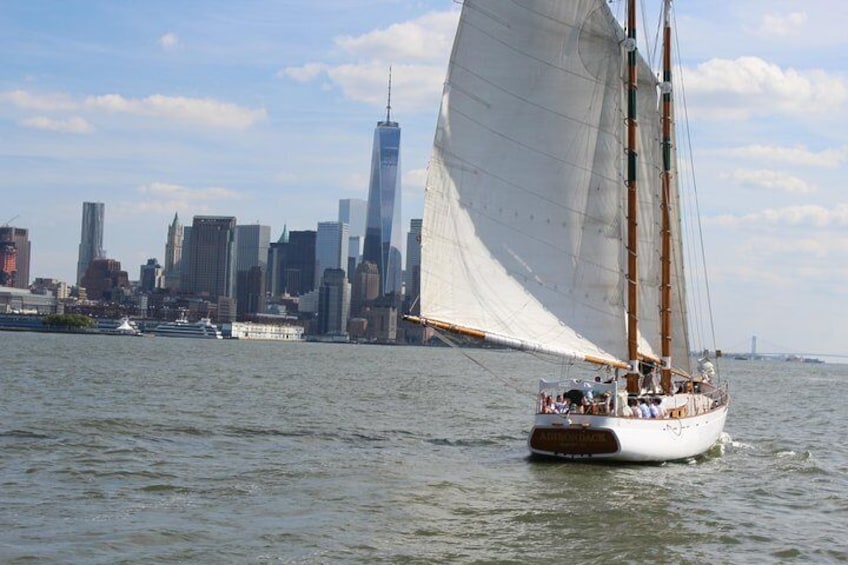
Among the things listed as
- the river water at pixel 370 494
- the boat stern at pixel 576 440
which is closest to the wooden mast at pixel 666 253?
the river water at pixel 370 494

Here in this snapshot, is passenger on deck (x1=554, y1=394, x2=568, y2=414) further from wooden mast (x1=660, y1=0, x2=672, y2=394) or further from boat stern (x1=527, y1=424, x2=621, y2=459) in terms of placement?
wooden mast (x1=660, y1=0, x2=672, y2=394)

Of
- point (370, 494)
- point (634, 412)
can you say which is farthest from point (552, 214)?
point (370, 494)

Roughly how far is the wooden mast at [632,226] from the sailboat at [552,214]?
0.15ft

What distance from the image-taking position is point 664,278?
147 feet

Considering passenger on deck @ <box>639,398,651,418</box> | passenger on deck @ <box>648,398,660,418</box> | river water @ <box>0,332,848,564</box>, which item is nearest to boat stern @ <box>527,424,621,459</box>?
river water @ <box>0,332,848,564</box>

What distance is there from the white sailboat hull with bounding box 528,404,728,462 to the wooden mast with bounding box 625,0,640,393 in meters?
2.65

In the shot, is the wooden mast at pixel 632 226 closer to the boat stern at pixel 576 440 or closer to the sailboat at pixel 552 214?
the sailboat at pixel 552 214

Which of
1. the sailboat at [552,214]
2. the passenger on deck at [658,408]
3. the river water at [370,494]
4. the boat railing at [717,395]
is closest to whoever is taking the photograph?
the river water at [370,494]

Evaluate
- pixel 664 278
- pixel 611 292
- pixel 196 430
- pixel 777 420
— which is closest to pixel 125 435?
pixel 196 430

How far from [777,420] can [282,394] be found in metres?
28.2

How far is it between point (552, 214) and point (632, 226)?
9.90 ft

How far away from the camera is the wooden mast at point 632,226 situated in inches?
1578

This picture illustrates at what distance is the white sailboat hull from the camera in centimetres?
3603

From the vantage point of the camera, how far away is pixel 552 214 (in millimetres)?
38812
